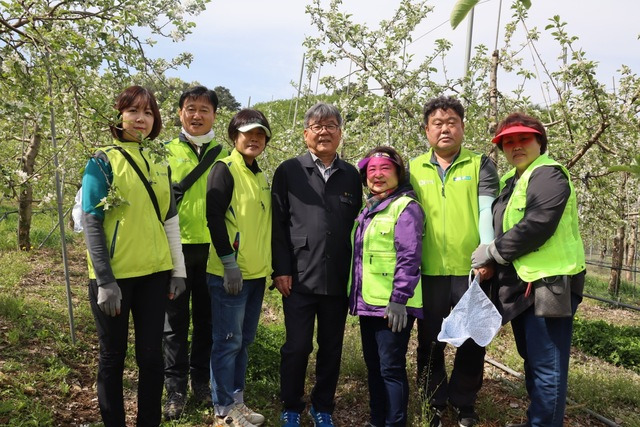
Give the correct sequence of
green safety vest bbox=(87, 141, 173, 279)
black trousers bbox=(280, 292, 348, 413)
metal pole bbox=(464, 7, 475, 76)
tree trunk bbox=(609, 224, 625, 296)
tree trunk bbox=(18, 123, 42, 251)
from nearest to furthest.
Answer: green safety vest bbox=(87, 141, 173, 279) → black trousers bbox=(280, 292, 348, 413) → metal pole bbox=(464, 7, 475, 76) → tree trunk bbox=(18, 123, 42, 251) → tree trunk bbox=(609, 224, 625, 296)

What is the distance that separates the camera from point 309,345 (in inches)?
133

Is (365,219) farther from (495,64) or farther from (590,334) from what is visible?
(590,334)

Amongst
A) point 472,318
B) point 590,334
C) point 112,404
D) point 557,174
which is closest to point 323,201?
point 472,318

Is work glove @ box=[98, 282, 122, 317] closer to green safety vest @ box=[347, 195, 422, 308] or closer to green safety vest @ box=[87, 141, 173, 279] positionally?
green safety vest @ box=[87, 141, 173, 279]

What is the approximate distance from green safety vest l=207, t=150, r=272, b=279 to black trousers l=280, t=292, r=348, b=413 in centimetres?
34

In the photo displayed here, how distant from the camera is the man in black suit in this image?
10.8 ft

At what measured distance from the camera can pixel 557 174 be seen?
287 centimetres

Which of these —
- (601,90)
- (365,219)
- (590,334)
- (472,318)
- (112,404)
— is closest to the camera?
(112,404)

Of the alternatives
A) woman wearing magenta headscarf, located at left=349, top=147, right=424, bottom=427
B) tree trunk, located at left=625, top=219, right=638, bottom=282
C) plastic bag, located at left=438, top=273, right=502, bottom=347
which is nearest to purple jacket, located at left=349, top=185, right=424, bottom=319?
woman wearing magenta headscarf, located at left=349, top=147, right=424, bottom=427

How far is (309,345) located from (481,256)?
1285 millimetres

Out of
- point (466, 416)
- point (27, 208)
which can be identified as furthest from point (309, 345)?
point (27, 208)

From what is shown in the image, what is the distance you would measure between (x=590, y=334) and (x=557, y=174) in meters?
5.08

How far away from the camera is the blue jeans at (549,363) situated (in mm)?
2852

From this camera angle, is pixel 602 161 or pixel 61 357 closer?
pixel 61 357
